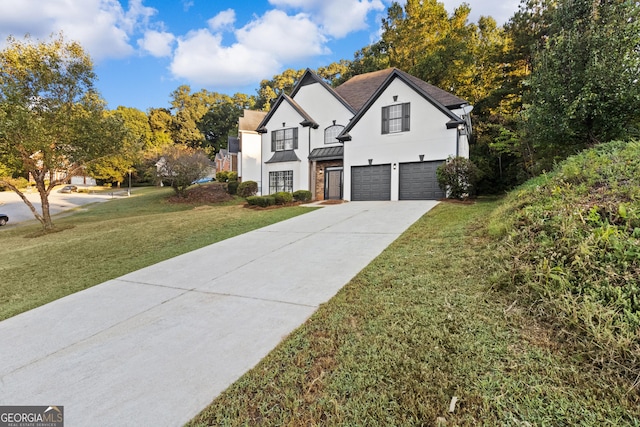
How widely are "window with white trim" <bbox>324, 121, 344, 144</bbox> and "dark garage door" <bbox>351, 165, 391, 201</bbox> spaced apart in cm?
339

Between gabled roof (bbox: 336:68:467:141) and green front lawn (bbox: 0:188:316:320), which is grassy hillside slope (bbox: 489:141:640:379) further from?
gabled roof (bbox: 336:68:467:141)

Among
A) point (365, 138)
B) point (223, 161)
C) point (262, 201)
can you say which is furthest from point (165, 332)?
point (223, 161)

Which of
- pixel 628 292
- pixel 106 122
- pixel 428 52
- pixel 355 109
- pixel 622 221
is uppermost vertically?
pixel 428 52

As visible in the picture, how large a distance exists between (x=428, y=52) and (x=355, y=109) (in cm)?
1055

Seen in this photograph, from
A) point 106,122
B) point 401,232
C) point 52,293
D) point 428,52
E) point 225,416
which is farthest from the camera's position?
point 428,52

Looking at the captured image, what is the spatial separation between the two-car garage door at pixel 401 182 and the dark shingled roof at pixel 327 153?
1914mm

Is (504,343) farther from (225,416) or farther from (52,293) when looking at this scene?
(52,293)

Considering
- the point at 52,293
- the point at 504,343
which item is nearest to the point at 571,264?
the point at 504,343

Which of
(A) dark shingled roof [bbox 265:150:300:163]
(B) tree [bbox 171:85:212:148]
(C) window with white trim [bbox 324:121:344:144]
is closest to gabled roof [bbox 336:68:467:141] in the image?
(C) window with white trim [bbox 324:121:344:144]

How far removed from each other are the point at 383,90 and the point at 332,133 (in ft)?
15.0

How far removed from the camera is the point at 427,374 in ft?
7.84

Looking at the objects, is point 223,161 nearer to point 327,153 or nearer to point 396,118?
point 327,153

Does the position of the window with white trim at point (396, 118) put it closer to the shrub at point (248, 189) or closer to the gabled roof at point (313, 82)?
the gabled roof at point (313, 82)

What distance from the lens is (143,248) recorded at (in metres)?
8.51
